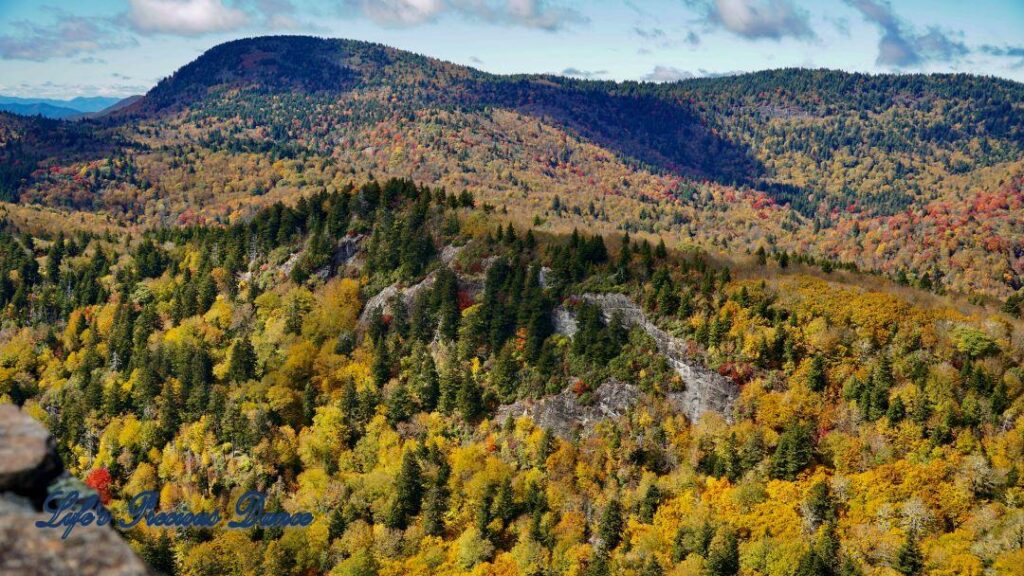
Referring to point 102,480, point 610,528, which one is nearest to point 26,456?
point 610,528

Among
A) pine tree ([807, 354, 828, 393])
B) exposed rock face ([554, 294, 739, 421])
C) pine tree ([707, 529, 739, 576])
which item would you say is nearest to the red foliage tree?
exposed rock face ([554, 294, 739, 421])

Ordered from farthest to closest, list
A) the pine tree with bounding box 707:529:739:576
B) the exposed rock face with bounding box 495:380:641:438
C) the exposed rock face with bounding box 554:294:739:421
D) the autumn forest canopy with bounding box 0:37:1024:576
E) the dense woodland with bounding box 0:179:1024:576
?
the exposed rock face with bounding box 495:380:641:438 < the exposed rock face with bounding box 554:294:739:421 < the autumn forest canopy with bounding box 0:37:1024:576 < the dense woodland with bounding box 0:179:1024:576 < the pine tree with bounding box 707:529:739:576

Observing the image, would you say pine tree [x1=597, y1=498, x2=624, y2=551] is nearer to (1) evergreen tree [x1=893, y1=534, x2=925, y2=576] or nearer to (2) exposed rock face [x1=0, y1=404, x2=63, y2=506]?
(1) evergreen tree [x1=893, y1=534, x2=925, y2=576]

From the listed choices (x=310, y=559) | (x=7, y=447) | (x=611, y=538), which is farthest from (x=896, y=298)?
(x=7, y=447)

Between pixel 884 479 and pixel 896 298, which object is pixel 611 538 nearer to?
pixel 884 479

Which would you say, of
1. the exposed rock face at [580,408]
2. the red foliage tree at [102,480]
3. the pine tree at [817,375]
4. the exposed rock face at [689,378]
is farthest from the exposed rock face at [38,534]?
the red foliage tree at [102,480]
